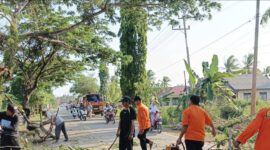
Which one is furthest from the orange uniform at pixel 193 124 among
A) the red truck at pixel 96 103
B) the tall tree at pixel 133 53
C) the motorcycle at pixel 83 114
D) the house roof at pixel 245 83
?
the house roof at pixel 245 83

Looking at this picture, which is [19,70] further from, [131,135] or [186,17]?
[131,135]

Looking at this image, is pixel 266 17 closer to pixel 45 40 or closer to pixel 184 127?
pixel 45 40

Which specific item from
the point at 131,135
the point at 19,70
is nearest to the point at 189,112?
the point at 131,135

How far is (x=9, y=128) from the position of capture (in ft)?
38.1

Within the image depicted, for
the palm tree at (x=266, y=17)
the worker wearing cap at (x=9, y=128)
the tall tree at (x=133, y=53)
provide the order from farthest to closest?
the tall tree at (x=133, y=53), the palm tree at (x=266, y=17), the worker wearing cap at (x=9, y=128)

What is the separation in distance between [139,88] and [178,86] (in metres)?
67.9

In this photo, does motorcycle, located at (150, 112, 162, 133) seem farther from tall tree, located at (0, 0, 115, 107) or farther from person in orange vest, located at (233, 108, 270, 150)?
person in orange vest, located at (233, 108, 270, 150)

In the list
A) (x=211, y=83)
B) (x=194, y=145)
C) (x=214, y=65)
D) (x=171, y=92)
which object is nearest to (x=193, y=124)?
(x=194, y=145)

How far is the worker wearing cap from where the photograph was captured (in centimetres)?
1160

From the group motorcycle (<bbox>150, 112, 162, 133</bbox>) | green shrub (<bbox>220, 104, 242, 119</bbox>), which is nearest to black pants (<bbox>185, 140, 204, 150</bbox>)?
motorcycle (<bbox>150, 112, 162, 133</bbox>)

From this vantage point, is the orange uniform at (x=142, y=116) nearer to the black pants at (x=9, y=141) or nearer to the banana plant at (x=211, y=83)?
the black pants at (x=9, y=141)

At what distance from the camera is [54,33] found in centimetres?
1778

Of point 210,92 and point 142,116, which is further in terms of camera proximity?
point 210,92

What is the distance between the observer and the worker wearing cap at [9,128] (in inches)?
457
